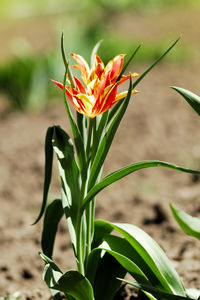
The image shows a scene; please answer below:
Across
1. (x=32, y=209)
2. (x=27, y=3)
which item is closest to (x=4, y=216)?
(x=32, y=209)

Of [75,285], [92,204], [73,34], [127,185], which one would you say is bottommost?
[127,185]

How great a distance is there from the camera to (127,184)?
10.8 ft

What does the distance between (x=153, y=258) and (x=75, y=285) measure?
0.71 feet

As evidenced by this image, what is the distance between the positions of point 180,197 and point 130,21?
6.31 m

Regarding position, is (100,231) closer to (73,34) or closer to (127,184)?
(127,184)

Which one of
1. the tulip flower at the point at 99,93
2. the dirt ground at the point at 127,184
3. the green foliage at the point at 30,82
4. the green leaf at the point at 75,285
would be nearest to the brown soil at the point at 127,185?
the dirt ground at the point at 127,184

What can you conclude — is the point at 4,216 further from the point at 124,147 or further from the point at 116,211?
the point at 124,147

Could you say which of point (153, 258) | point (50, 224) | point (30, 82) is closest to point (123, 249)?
point (153, 258)

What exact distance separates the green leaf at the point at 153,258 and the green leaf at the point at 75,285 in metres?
0.16

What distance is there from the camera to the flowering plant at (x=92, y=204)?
1.30 meters

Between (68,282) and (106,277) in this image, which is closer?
(68,282)

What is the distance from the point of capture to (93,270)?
151cm

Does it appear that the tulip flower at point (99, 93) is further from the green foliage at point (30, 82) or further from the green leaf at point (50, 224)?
the green foliage at point (30, 82)

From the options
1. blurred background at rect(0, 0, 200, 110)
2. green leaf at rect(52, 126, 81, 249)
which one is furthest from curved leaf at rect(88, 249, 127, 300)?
blurred background at rect(0, 0, 200, 110)
